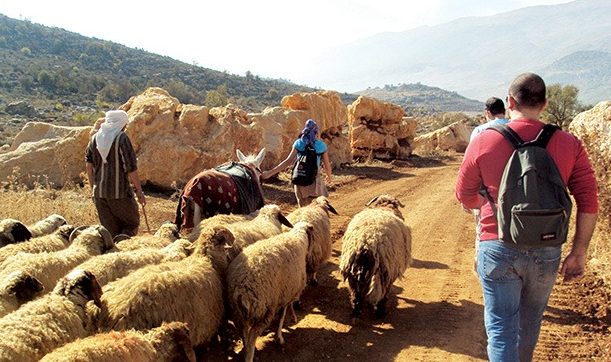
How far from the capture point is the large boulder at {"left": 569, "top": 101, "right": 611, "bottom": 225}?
25.5ft

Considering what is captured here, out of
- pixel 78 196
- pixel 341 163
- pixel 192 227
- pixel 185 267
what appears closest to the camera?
pixel 185 267

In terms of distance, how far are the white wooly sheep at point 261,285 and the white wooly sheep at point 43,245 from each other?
2243mm

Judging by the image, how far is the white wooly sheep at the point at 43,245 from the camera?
5.38 meters

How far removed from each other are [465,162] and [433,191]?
1282cm

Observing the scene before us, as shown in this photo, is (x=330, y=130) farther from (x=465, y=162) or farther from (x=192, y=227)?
(x=465, y=162)

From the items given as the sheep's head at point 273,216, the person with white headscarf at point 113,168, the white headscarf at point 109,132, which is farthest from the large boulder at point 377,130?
the white headscarf at point 109,132

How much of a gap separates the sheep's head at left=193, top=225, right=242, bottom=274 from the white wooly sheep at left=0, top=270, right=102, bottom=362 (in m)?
1.19

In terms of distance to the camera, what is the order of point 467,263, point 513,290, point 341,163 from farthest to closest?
1. point 341,163
2. point 467,263
3. point 513,290

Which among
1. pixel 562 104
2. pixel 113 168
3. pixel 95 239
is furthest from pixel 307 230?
pixel 562 104

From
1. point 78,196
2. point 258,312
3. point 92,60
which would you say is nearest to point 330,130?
point 78,196

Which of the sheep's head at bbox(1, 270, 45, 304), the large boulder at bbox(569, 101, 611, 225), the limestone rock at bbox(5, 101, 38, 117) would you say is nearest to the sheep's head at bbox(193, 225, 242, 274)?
the sheep's head at bbox(1, 270, 45, 304)

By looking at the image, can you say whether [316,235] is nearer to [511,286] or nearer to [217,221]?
[217,221]

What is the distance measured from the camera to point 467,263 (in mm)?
8797

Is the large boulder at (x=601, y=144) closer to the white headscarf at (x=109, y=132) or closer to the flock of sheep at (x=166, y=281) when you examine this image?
the flock of sheep at (x=166, y=281)
